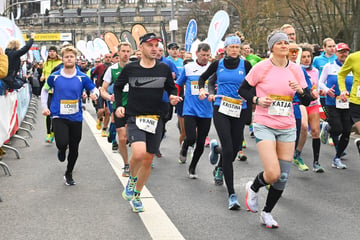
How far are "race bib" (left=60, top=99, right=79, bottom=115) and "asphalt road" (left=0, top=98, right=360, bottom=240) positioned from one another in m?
0.96

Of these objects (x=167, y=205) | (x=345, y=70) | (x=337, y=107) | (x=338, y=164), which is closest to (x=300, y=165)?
(x=338, y=164)

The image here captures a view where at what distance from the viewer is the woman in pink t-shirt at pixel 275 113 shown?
5441 mm

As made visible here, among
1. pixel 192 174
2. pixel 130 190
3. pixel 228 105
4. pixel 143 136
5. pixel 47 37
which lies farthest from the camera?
pixel 47 37

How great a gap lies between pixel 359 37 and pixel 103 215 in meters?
16.4

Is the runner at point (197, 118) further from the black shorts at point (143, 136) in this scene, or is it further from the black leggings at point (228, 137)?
the black shorts at point (143, 136)

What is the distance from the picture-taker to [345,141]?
8750mm

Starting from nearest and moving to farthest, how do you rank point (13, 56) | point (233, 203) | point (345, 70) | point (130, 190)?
1. point (233, 203)
2. point (130, 190)
3. point (345, 70)
4. point (13, 56)

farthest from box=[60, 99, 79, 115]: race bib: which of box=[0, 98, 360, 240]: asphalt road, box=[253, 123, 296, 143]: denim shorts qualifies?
box=[253, 123, 296, 143]: denim shorts

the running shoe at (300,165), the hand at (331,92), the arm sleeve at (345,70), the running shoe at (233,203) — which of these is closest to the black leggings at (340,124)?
the hand at (331,92)

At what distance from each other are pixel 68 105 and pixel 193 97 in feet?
5.67

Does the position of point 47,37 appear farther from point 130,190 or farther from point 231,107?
point 130,190

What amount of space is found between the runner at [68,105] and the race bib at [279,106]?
9.25 feet

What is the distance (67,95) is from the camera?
7.68 meters

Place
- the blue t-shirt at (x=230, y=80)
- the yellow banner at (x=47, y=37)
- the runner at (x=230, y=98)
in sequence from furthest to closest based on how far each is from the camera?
the yellow banner at (x=47, y=37) → the blue t-shirt at (x=230, y=80) → the runner at (x=230, y=98)
